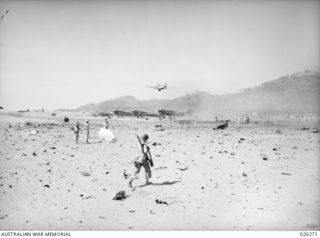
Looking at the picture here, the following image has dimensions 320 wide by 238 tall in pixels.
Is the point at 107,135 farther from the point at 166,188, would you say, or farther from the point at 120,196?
the point at 120,196

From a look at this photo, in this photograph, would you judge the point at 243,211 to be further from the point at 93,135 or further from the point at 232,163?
the point at 93,135

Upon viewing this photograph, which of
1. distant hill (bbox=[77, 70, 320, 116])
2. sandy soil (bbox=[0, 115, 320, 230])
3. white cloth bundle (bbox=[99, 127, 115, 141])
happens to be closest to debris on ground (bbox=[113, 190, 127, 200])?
sandy soil (bbox=[0, 115, 320, 230])

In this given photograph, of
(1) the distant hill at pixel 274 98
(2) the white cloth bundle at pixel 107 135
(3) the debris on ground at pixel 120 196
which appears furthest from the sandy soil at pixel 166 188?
(1) the distant hill at pixel 274 98

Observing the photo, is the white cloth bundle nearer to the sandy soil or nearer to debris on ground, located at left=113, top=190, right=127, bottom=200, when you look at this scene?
the sandy soil

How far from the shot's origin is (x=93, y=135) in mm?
19172

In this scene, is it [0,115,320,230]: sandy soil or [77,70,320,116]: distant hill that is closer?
[0,115,320,230]: sandy soil

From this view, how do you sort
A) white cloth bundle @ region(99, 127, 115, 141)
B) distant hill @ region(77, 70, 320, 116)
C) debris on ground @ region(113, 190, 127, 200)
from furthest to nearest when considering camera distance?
1. distant hill @ region(77, 70, 320, 116)
2. white cloth bundle @ region(99, 127, 115, 141)
3. debris on ground @ region(113, 190, 127, 200)

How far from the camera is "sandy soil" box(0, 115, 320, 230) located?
7984 millimetres

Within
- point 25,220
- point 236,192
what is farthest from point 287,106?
point 25,220

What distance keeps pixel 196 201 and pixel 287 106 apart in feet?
128

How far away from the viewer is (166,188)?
9.66 metres

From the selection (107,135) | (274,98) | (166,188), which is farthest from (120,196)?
(274,98)

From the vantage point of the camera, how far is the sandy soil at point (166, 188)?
7.98 metres

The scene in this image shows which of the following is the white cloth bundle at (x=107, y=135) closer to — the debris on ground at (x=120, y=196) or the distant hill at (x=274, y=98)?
the debris on ground at (x=120, y=196)
